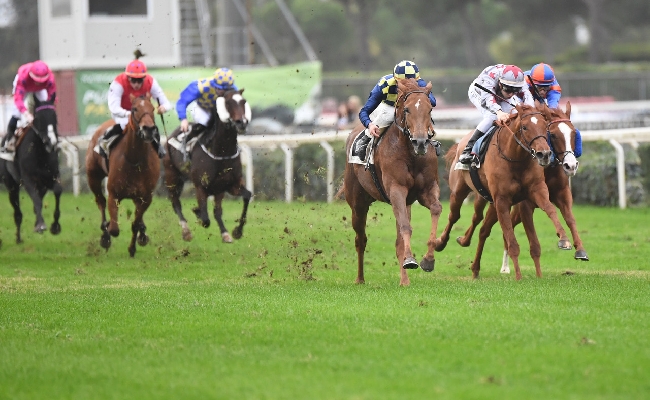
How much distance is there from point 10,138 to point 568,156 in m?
7.76

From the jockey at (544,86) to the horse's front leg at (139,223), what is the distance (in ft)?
15.0

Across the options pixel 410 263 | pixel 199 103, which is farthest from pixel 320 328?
pixel 199 103

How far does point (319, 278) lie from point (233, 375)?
448cm

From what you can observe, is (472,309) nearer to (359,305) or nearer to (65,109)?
(359,305)

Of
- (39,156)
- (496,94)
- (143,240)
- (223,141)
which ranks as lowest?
(143,240)

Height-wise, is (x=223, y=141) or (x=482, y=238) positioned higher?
(x=223, y=141)

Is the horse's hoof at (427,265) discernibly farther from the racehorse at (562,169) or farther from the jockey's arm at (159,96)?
the jockey's arm at (159,96)

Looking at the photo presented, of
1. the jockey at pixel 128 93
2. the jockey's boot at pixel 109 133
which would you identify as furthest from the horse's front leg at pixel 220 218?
the jockey's boot at pixel 109 133

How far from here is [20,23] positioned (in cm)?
4428

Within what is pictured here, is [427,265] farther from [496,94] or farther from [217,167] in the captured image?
[217,167]

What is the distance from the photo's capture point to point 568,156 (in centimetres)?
866

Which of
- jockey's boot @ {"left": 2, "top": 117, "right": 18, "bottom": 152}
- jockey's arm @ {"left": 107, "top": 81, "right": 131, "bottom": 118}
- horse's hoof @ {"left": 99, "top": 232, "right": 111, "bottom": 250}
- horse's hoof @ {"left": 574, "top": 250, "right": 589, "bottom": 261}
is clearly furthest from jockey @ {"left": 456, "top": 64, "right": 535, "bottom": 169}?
jockey's boot @ {"left": 2, "top": 117, "right": 18, "bottom": 152}

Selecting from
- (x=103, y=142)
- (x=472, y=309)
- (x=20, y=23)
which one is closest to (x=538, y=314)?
(x=472, y=309)

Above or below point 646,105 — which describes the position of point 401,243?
below
